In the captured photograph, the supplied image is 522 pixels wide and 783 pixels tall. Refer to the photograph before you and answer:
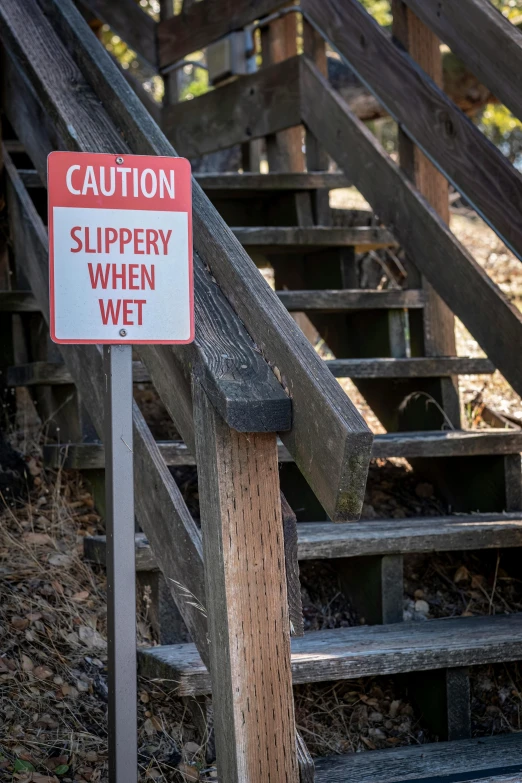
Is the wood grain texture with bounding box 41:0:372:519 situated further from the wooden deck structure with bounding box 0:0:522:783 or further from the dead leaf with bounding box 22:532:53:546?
the dead leaf with bounding box 22:532:53:546

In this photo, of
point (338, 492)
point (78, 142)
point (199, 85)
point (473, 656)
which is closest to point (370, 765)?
point (473, 656)

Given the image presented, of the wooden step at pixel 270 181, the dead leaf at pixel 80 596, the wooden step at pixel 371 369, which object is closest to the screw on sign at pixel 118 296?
the dead leaf at pixel 80 596

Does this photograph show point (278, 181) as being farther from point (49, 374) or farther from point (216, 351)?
point (216, 351)

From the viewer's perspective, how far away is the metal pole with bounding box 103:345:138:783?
1801 mm

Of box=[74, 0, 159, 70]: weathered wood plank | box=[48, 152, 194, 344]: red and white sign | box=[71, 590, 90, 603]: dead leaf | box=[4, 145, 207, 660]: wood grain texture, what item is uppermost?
box=[74, 0, 159, 70]: weathered wood plank

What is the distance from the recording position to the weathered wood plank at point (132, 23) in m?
5.88

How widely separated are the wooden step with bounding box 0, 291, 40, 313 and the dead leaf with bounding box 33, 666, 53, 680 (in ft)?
5.03

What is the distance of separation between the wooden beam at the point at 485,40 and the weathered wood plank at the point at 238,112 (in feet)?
4.37

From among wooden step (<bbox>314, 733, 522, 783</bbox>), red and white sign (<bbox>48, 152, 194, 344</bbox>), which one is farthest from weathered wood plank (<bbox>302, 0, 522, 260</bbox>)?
red and white sign (<bbox>48, 152, 194, 344</bbox>)

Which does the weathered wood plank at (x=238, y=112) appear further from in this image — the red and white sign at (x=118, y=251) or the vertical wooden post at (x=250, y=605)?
the vertical wooden post at (x=250, y=605)

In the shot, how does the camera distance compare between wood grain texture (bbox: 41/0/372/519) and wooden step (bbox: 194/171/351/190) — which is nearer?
wood grain texture (bbox: 41/0/372/519)

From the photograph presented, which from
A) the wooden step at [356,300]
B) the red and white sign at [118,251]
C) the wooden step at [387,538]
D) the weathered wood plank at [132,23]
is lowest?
the wooden step at [387,538]

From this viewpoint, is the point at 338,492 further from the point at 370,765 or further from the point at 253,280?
the point at 370,765

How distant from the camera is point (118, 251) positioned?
1.82 m
